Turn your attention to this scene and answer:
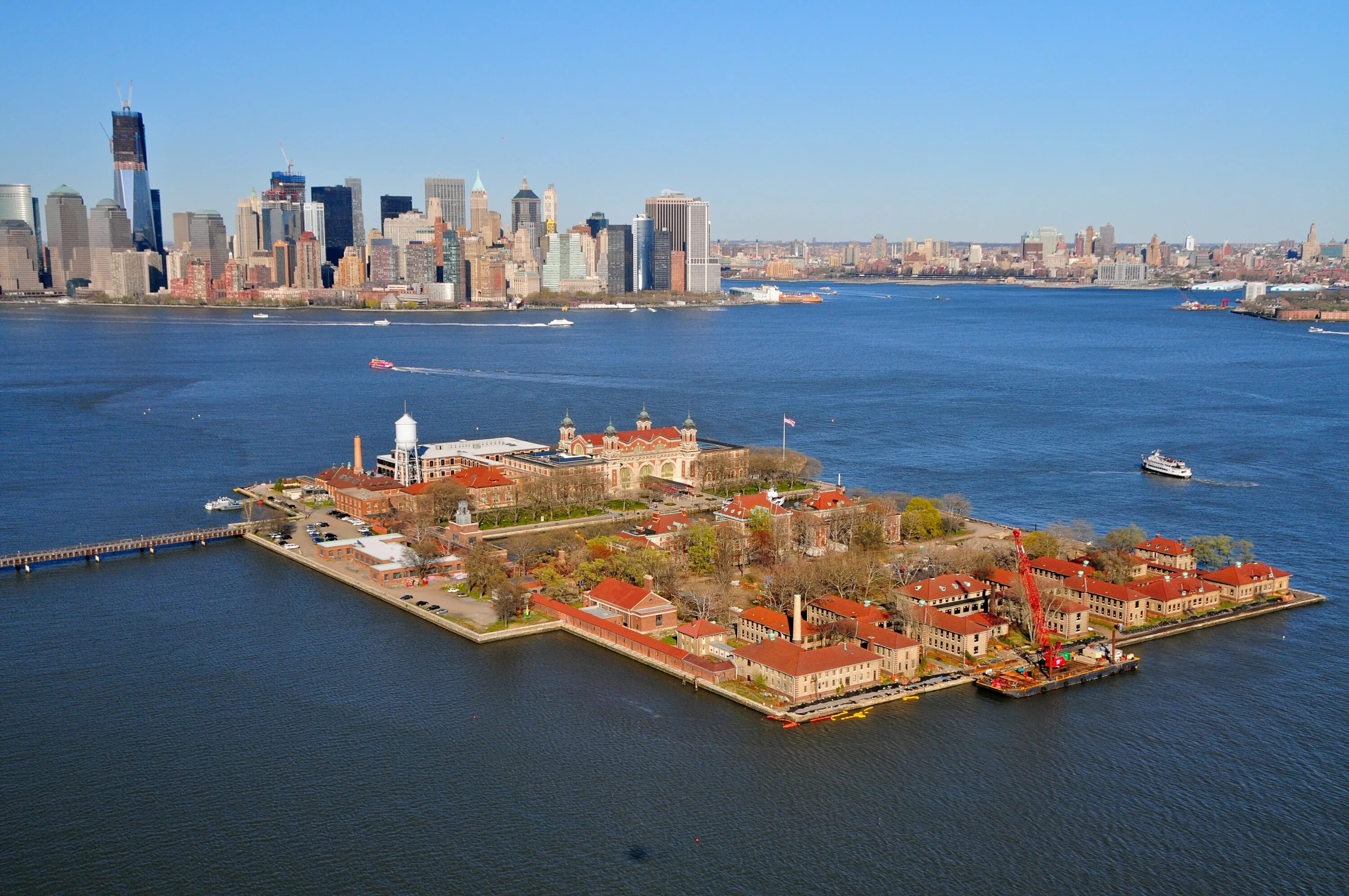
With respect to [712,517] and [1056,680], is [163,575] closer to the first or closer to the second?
[712,517]

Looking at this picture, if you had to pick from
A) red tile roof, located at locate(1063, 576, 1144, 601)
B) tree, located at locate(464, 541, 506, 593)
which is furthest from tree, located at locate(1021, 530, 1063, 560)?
tree, located at locate(464, 541, 506, 593)

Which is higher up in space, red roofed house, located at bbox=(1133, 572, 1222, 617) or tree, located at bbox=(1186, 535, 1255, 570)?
tree, located at bbox=(1186, 535, 1255, 570)

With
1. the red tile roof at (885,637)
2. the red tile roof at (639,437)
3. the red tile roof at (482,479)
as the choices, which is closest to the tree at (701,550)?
the red tile roof at (885,637)

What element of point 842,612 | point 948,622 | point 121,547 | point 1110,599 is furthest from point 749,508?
point 121,547

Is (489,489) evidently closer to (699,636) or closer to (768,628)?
(699,636)

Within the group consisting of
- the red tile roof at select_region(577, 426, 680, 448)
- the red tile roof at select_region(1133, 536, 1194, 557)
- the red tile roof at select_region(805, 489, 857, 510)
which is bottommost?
the red tile roof at select_region(1133, 536, 1194, 557)

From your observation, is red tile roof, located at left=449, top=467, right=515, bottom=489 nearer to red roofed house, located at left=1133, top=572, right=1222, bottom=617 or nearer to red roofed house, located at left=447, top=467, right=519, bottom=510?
red roofed house, located at left=447, top=467, right=519, bottom=510
